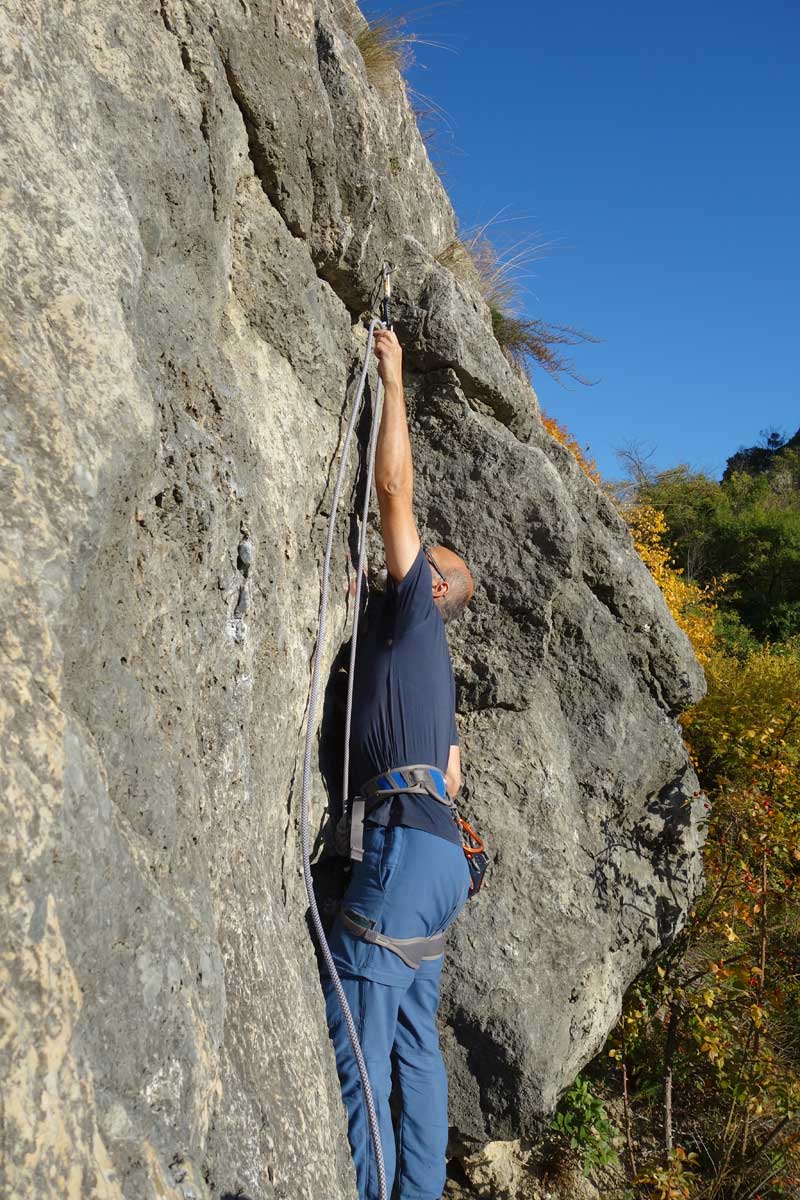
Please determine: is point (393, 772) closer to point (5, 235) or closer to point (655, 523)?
point (5, 235)

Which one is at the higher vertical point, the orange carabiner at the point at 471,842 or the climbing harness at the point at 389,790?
the climbing harness at the point at 389,790

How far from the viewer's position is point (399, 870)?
116 inches

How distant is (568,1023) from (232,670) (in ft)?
8.37

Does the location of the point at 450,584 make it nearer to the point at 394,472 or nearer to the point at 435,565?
the point at 435,565

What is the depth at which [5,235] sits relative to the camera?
1611 millimetres

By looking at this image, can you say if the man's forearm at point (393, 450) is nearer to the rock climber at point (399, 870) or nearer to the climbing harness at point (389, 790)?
the rock climber at point (399, 870)

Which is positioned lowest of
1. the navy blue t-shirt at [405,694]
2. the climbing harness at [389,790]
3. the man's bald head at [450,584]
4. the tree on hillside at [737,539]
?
the climbing harness at [389,790]

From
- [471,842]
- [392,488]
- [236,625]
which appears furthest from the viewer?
[471,842]

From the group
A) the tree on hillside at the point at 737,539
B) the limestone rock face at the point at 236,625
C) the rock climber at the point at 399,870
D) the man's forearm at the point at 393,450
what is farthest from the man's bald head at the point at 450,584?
the tree on hillside at the point at 737,539

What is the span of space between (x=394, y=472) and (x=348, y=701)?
3.06 feet

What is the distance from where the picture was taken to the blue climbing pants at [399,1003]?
2.77m

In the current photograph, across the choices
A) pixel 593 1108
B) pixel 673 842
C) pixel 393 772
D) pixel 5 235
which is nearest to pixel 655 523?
pixel 673 842

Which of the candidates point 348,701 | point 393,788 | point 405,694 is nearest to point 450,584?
point 405,694

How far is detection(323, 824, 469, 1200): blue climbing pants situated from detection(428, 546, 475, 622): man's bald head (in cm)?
105
